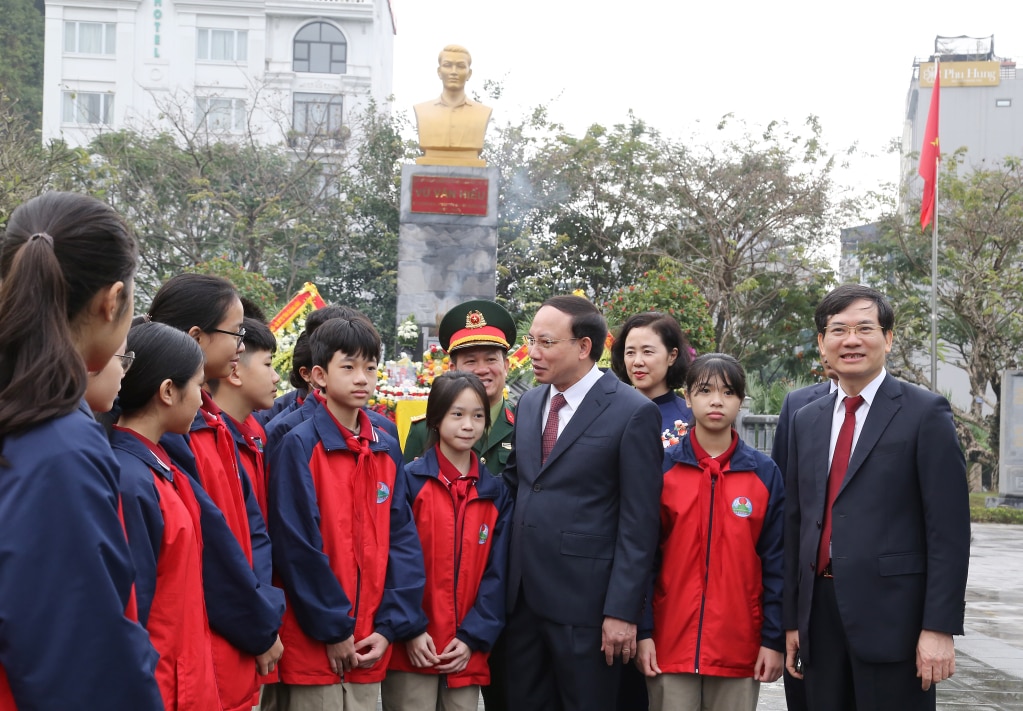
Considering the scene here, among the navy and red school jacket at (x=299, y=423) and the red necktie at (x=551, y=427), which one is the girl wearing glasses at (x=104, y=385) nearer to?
the navy and red school jacket at (x=299, y=423)

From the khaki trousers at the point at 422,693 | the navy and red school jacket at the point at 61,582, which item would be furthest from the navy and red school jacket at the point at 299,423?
the navy and red school jacket at the point at 61,582

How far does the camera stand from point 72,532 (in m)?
1.30

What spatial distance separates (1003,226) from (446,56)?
10.2m

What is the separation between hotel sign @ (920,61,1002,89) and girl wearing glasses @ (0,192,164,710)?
31.5m

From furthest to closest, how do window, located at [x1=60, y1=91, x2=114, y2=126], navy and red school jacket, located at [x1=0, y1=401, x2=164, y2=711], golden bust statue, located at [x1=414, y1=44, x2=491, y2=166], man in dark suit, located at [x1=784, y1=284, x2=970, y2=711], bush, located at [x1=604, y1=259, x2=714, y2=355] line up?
window, located at [x1=60, y1=91, x2=114, y2=126] → bush, located at [x1=604, y1=259, x2=714, y2=355] → golden bust statue, located at [x1=414, y1=44, x2=491, y2=166] → man in dark suit, located at [x1=784, y1=284, x2=970, y2=711] → navy and red school jacket, located at [x1=0, y1=401, x2=164, y2=711]

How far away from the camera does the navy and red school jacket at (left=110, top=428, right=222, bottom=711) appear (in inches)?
72.6

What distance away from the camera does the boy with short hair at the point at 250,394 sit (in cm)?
301

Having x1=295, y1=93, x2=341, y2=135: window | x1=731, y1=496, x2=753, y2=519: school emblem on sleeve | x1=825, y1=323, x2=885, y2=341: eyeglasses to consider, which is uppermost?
x1=295, y1=93, x2=341, y2=135: window

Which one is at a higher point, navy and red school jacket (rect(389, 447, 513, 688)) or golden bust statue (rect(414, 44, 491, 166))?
golden bust statue (rect(414, 44, 491, 166))

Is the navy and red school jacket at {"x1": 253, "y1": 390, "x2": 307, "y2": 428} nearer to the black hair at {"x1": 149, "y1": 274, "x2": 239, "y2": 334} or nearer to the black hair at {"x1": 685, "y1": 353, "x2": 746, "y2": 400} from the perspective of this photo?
the black hair at {"x1": 149, "y1": 274, "x2": 239, "y2": 334}

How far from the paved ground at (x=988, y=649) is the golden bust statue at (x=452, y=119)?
6034 millimetres

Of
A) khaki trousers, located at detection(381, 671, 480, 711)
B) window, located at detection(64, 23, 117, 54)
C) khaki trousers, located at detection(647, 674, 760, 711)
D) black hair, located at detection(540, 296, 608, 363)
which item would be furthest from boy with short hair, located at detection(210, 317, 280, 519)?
window, located at detection(64, 23, 117, 54)

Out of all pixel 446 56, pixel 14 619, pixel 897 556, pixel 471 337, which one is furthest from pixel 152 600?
pixel 446 56

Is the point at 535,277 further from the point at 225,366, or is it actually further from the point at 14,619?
the point at 14,619
